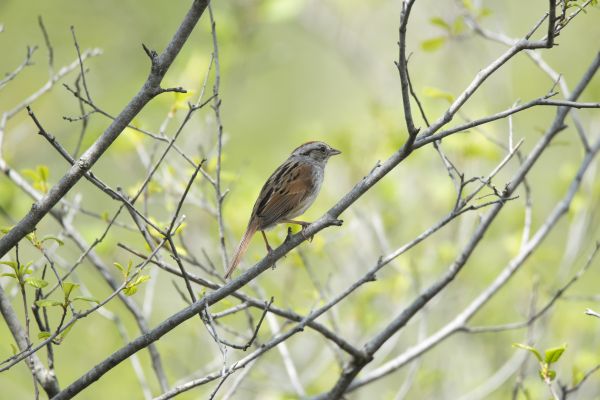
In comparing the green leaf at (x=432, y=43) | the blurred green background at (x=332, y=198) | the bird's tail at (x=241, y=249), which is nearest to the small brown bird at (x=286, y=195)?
the bird's tail at (x=241, y=249)

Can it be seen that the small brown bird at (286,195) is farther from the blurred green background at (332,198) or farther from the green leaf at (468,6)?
the green leaf at (468,6)

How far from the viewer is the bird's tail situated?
4.21 metres

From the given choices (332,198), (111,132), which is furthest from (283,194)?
(332,198)

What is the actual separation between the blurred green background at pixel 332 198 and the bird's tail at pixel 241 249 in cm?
33

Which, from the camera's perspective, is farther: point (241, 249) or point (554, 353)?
point (241, 249)

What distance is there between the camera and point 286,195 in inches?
202

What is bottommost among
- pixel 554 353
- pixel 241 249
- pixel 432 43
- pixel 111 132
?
pixel 554 353

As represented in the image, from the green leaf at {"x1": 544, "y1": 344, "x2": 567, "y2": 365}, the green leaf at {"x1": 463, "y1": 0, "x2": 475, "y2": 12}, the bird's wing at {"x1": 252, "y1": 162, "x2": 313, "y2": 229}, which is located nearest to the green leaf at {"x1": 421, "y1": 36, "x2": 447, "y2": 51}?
the green leaf at {"x1": 463, "y1": 0, "x2": 475, "y2": 12}

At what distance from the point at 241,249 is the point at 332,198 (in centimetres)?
337

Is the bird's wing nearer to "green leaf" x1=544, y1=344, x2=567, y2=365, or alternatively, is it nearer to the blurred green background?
the blurred green background

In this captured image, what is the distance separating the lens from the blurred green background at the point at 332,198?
6316 millimetres

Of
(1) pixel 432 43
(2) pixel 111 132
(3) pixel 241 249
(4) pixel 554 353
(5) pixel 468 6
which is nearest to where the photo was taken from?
(2) pixel 111 132

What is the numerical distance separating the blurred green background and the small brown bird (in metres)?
0.27

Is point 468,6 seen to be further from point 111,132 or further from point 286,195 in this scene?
point 111,132
